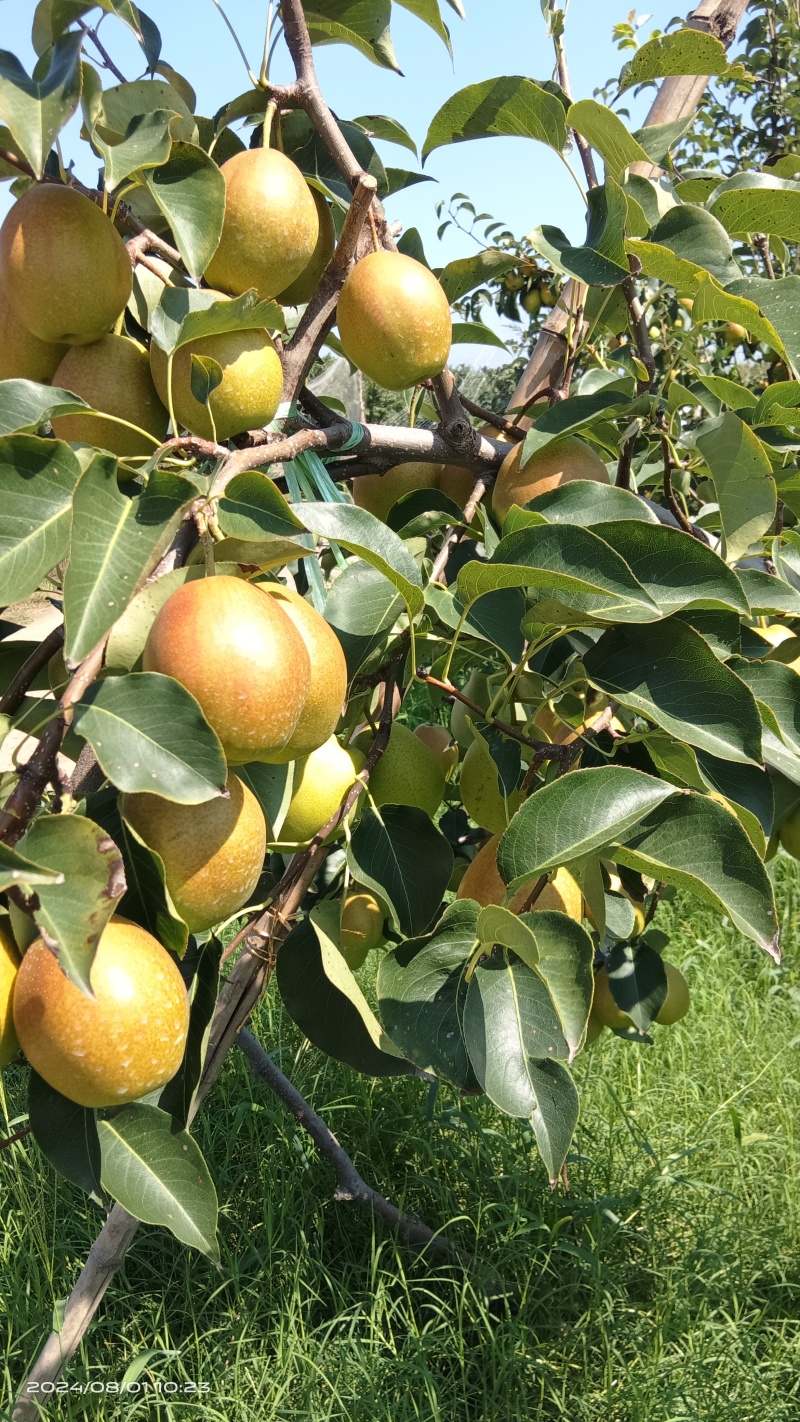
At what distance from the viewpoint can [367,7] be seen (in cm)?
83

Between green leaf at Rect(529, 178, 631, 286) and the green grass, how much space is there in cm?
142

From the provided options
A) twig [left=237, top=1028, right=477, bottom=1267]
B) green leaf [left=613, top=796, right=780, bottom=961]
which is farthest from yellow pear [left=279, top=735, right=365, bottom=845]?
twig [left=237, top=1028, right=477, bottom=1267]

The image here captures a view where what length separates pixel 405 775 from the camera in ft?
2.85

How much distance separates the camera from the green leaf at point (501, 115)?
0.83 metres

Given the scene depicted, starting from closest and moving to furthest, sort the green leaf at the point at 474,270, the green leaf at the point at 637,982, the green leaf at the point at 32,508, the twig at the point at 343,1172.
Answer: the green leaf at the point at 32,508 < the green leaf at the point at 474,270 < the green leaf at the point at 637,982 < the twig at the point at 343,1172

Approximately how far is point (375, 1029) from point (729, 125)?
3.35 metres

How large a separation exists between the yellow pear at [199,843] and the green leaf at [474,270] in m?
0.63

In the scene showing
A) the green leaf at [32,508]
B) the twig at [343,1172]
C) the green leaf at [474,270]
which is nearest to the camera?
the green leaf at [32,508]

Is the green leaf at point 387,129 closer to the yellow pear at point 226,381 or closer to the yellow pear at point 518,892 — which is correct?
the yellow pear at point 226,381

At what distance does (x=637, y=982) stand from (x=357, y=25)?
36.6 inches

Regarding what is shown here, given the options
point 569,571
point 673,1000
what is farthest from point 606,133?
point 673,1000

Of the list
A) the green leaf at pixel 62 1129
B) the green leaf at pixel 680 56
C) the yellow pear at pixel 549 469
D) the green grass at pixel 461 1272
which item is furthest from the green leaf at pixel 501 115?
the green grass at pixel 461 1272

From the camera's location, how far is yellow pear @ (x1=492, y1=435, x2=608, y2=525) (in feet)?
2.78

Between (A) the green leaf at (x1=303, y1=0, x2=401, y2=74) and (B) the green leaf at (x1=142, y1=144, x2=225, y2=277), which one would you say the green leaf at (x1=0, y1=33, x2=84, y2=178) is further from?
(A) the green leaf at (x1=303, y1=0, x2=401, y2=74)
